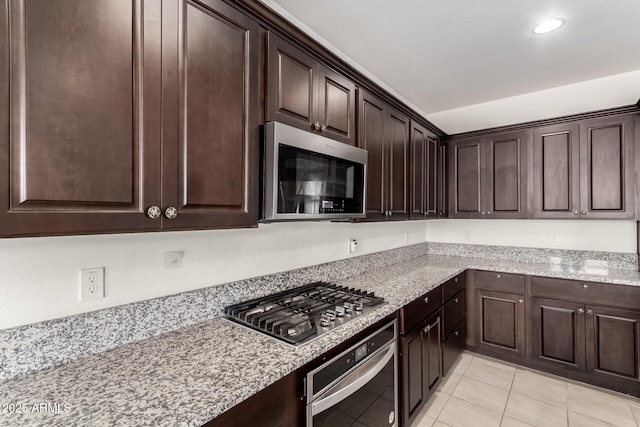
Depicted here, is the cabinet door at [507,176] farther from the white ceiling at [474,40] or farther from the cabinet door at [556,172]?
the white ceiling at [474,40]

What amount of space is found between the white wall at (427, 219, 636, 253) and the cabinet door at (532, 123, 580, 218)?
0.31 meters

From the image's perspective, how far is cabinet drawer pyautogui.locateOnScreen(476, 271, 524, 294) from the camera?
2803 mm

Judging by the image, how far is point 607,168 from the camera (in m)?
2.64

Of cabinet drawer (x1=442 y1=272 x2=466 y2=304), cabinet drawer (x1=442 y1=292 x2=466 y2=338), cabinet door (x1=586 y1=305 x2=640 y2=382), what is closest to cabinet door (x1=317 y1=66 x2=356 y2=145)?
cabinet drawer (x1=442 y1=272 x2=466 y2=304)

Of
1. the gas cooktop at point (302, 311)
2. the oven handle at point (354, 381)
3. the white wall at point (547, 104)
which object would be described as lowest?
the oven handle at point (354, 381)

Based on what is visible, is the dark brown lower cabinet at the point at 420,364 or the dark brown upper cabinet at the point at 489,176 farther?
the dark brown upper cabinet at the point at 489,176

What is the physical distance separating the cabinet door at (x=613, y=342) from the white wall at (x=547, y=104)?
5.75 ft

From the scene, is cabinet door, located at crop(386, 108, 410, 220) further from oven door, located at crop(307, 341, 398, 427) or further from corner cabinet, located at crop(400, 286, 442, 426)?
oven door, located at crop(307, 341, 398, 427)

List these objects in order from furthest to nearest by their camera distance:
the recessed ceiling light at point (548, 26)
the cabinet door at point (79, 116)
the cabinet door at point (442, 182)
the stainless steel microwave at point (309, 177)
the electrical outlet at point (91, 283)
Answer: the cabinet door at point (442, 182)
the recessed ceiling light at point (548, 26)
the stainless steel microwave at point (309, 177)
the electrical outlet at point (91, 283)
the cabinet door at point (79, 116)

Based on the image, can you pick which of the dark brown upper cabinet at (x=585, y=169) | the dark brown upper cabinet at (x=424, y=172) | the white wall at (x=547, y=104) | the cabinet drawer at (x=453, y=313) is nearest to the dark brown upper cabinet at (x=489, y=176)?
the dark brown upper cabinet at (x=585, y=169)

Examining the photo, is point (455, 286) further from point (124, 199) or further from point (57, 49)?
point (57, 49)

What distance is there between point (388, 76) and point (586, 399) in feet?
9.67

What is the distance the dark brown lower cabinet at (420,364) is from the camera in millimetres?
1866

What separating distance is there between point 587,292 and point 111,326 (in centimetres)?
322
